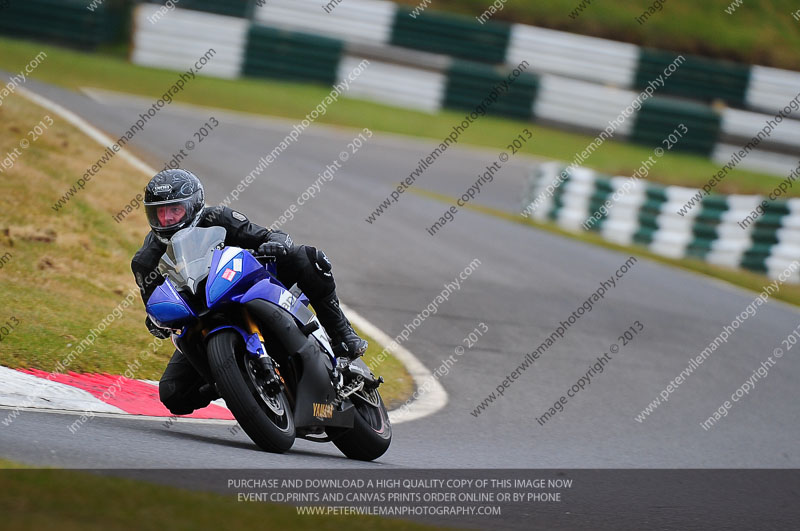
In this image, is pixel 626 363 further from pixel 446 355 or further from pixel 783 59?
pixel 783 59

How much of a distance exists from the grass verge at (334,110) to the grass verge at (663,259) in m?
4.56

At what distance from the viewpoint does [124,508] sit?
398 centimetres

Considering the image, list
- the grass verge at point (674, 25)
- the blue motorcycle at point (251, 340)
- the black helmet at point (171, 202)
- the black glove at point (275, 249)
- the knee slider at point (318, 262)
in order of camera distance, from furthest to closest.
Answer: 1. the grass verge at point (674, 25)
2. the knee slider at point (318, 262)
3. the black glove at point (275, 249)
4. the black helmet at point (171, 202)
5. the blue motorcycle at point (251, 340)

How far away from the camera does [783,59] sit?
29.4 m

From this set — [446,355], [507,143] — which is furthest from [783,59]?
[446,355]

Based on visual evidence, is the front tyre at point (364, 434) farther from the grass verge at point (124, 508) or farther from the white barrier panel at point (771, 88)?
the white barrier panel at point (771, 88)

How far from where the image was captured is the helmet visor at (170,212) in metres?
5.73

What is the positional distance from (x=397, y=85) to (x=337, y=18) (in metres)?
2.36

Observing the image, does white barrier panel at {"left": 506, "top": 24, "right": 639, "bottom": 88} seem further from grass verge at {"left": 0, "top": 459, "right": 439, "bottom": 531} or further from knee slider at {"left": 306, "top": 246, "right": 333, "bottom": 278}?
grass verge at {"left": 0, "top": 459, "right": 439, "bottom": 531}

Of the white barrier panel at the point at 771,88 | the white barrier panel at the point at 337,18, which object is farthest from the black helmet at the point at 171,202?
the white barrier panel at the point at 771,88

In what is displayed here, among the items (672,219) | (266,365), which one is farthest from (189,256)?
(672,219)

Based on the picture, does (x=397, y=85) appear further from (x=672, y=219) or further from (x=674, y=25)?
(x=672, y=219)

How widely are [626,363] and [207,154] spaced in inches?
329

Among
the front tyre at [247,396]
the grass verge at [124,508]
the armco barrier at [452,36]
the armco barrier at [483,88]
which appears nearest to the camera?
the grass verge at [124,508]
